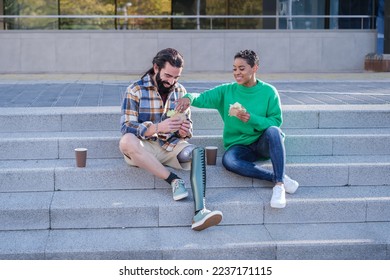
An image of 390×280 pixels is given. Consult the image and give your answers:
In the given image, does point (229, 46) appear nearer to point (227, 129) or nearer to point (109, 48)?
point (109, 48)

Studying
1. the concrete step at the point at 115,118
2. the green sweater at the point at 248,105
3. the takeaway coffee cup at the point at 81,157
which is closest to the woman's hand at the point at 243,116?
the green sweater at the point at 248,105

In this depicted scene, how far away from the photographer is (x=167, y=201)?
5629mm

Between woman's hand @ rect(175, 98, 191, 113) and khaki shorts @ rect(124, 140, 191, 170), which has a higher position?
woman's hand @ rect(175, 98, 191, 113)

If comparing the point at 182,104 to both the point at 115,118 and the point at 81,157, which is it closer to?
the point at 81,157

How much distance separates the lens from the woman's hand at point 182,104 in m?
5.71

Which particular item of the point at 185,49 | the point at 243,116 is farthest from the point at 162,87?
the point at 185,49

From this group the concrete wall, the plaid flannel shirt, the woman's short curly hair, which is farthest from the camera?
the concrete wall

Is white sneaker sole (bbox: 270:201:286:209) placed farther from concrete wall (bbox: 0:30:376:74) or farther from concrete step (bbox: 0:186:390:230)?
concrete wall (bbox: 0:30:376:74)

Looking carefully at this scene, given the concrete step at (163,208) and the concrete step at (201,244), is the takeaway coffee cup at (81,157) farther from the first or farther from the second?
the concrete step at (201,244)

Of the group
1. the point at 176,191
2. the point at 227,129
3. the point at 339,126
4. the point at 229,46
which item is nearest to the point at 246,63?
the point at 227,129

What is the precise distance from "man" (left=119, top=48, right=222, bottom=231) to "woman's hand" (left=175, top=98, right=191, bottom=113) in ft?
0.18

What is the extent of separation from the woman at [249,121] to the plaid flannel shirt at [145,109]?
18 cm

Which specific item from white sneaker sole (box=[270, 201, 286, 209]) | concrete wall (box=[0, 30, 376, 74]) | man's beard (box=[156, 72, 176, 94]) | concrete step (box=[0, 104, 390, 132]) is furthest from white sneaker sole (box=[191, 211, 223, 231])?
concrete wall (box=[0, 30, 376, 74])

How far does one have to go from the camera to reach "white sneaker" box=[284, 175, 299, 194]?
575 centimetres
